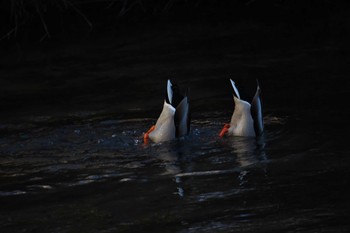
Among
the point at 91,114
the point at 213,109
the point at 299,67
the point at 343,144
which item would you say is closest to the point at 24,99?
the point at 91,114

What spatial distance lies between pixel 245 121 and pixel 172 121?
0.65 m

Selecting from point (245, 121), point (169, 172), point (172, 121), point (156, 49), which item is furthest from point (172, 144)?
point (156, 49)

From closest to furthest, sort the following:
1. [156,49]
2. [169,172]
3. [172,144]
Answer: [169,172]
[172,144]
[156,49]

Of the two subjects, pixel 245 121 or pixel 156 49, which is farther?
pixel 156 49

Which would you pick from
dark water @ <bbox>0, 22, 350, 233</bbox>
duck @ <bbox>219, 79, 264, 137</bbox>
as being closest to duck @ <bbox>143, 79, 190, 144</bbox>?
dark water @ <bbox>0, 22, 350, 233</bbox>

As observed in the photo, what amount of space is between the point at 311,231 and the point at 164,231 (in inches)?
36.2

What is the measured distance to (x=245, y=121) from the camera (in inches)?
333

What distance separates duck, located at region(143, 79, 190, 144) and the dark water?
0.29ft

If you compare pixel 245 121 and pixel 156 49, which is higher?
pixel 156 49

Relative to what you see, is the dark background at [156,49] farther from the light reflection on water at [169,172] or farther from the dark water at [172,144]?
the light reflection on water at [169,172]

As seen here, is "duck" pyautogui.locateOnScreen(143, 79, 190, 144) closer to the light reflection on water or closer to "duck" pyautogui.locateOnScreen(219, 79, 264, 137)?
the light reflection on water

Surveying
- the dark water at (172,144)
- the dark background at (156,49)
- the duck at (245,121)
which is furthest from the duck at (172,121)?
the dark background at (156,49)

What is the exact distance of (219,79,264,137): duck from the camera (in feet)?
27.5

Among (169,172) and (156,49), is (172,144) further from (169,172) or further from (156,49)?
(156,49)
